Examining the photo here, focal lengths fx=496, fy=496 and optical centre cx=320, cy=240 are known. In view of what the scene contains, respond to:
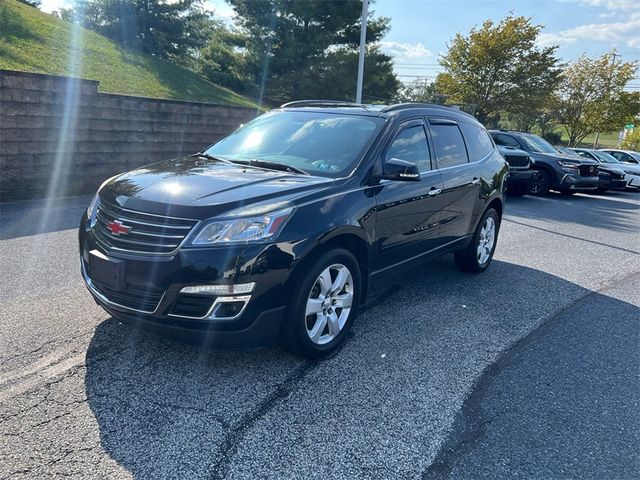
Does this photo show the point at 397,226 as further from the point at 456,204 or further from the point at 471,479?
the point at 471,479

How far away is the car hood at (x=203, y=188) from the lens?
300 cm

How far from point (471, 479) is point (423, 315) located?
2.07m

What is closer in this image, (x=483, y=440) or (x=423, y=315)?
(x=483, y=440)

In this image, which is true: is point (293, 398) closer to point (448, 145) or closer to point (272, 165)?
point (272, 165)

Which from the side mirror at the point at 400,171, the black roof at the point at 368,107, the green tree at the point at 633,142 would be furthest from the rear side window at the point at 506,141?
the green tree at the point at 633,142

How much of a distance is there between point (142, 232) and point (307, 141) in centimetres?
172

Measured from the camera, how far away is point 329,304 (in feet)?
11.3

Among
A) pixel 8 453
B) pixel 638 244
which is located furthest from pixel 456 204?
pixel 638 244

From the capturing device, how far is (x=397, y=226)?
13.3ft

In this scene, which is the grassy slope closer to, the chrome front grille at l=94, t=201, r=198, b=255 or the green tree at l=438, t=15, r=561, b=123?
the chrome front grille at l=94, t=201, r=198, b=255

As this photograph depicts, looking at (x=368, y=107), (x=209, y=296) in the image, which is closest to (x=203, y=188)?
(x=209, y=296)

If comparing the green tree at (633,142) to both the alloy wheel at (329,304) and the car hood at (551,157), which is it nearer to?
the car hood at (551,157)

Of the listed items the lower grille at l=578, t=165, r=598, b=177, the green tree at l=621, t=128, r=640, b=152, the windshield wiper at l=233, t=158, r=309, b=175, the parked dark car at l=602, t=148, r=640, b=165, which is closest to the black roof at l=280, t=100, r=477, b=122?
the windshield wiper at l=233, t=158, r=309, b=175

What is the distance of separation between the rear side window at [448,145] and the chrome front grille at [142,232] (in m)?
2.77
